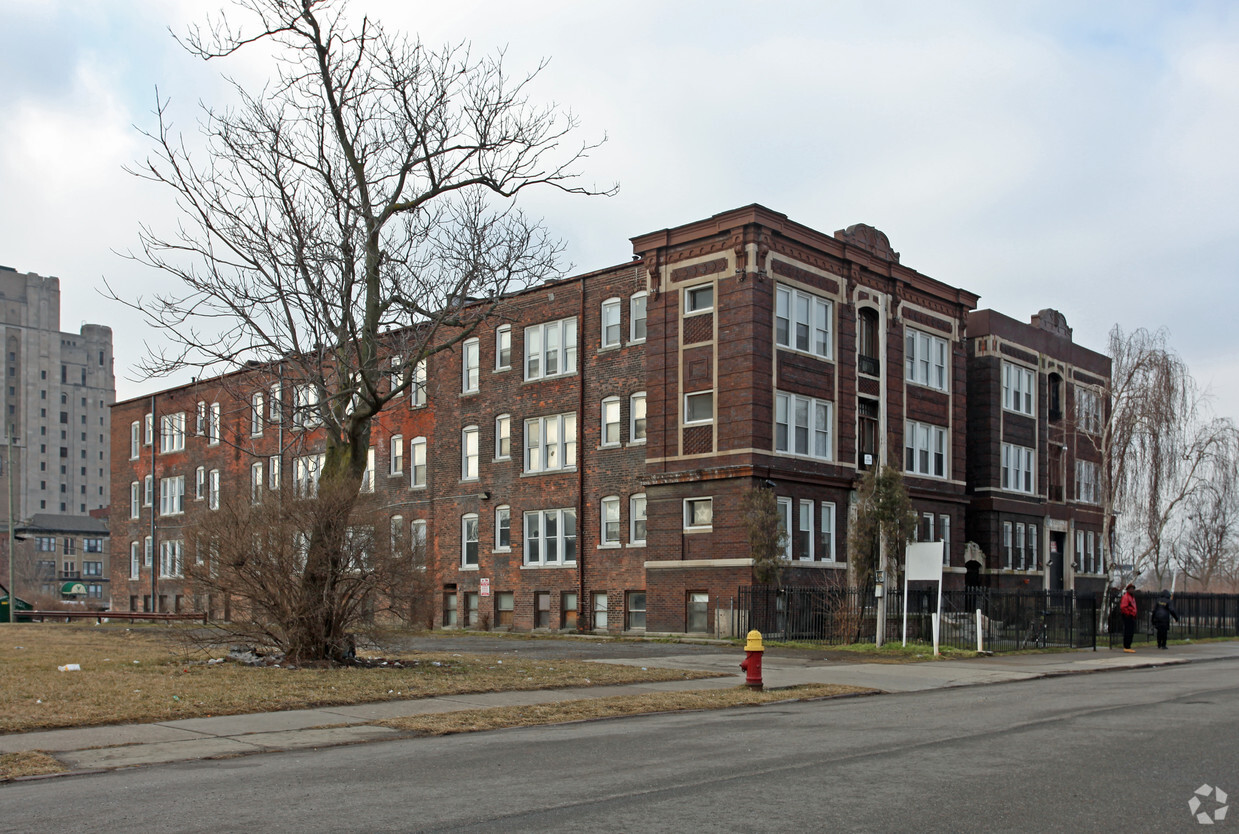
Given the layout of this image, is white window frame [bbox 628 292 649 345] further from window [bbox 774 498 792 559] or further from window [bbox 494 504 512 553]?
window [bbox 494 504 512 553]

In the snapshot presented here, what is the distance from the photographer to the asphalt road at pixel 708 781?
7562 millimetres

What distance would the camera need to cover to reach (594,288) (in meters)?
39.0

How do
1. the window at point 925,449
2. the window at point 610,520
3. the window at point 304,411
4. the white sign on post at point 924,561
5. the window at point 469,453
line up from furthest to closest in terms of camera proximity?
the window at point 469,453 → the window at point 925,449 → the window at point 610,520 → the white sign on post at point 924,561 → the window at point 304,411

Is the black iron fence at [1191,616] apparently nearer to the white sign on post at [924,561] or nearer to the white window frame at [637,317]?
the white sign on post at [924,561]

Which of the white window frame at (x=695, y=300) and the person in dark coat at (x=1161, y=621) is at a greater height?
the white window frame at (x=695, y=300)

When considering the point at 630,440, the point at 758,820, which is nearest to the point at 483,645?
the point at 630,440

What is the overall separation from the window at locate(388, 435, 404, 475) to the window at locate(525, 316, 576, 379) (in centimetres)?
818

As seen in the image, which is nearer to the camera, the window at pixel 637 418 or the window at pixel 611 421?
the window at pixel 637 418

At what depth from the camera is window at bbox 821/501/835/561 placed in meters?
36.2

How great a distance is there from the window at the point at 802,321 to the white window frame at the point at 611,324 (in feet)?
18.1

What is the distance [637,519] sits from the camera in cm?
3712

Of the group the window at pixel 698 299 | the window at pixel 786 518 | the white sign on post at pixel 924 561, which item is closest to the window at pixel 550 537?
the window at pixel 786 518

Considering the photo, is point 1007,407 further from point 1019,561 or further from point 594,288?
point 594,288

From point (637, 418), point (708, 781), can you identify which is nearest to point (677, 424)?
point (637, 418)
